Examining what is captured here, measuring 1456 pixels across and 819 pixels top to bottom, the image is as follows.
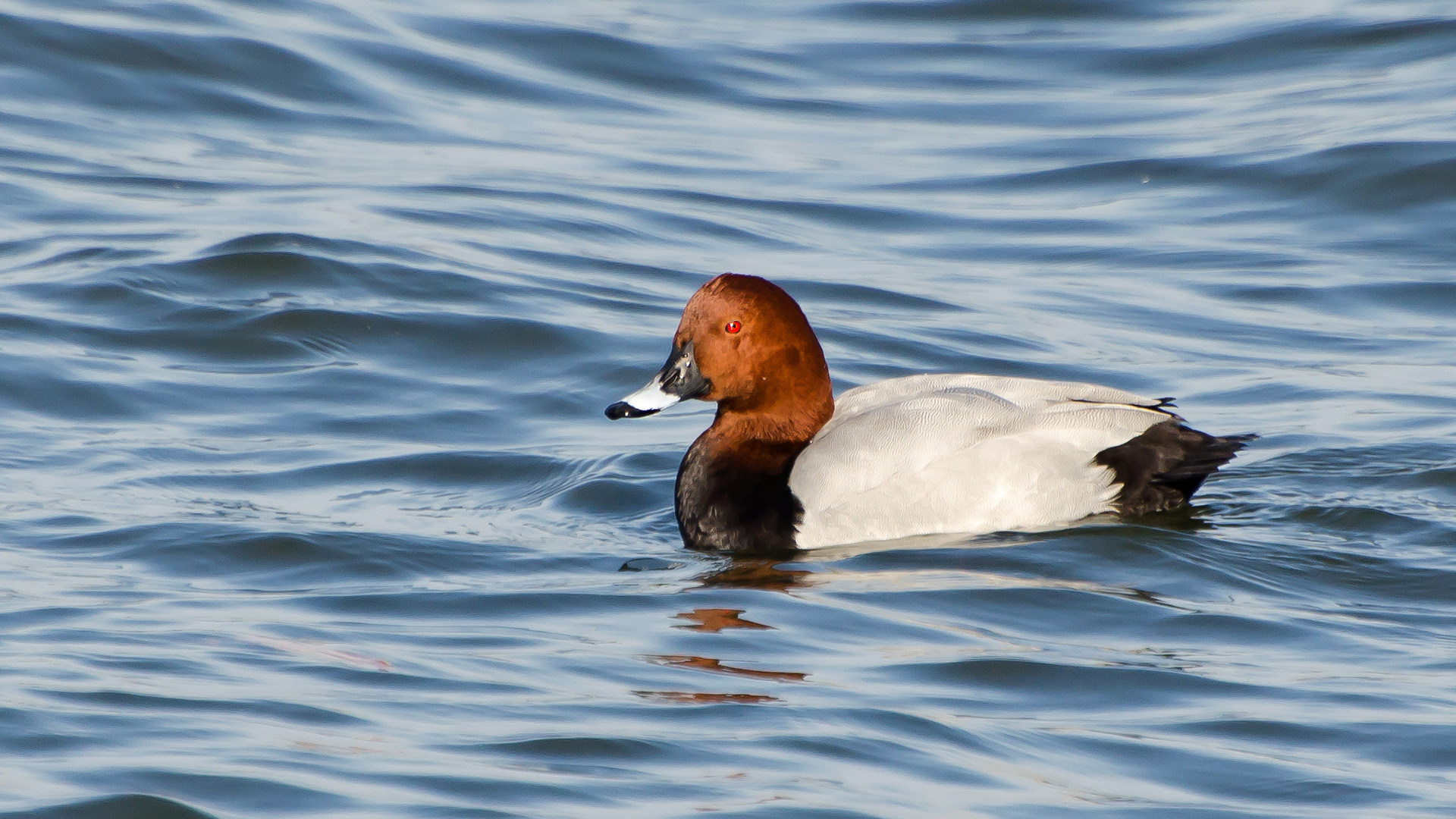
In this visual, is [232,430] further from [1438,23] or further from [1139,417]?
[1438,23]

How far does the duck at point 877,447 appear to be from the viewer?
20.4 feet

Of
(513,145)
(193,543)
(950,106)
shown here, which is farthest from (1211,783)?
(950,106)

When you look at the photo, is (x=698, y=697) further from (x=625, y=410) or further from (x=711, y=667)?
(x=625, y=410)

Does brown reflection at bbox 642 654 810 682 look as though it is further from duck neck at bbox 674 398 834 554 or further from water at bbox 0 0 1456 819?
duck neck at bbox 674 398 834 554

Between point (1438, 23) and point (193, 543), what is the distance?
11.1m

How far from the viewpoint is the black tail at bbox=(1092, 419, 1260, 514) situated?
6.36 metres

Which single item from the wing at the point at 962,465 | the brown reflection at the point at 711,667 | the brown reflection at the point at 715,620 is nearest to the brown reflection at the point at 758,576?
the wing at the point at 962,465

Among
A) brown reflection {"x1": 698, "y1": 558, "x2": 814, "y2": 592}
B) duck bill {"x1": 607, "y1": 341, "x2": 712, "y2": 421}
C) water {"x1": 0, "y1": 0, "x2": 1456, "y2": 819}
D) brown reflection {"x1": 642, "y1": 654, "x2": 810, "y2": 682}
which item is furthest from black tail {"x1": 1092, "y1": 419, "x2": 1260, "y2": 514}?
brown reflection {"x1": 642, "y1": 654, "x2": 810, "y2": 682}

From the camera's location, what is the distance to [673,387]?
259 inches

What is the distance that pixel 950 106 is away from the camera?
1370 centimetres

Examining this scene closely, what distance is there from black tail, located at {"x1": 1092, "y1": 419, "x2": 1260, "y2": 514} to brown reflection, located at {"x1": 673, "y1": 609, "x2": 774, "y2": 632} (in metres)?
1.56

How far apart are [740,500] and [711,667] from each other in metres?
1.48

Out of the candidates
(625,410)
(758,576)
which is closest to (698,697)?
(758,576)

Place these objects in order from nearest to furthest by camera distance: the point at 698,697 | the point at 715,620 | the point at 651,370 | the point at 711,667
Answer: the point at 698,697
the point at 711,667
the point at 715,620
the point at 651,370
